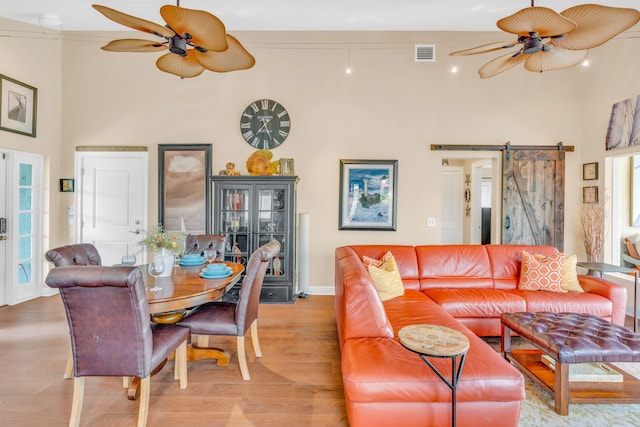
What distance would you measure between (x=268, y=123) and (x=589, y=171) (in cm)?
466

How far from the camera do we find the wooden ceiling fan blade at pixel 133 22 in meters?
2.05

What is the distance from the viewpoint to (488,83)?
460 cm

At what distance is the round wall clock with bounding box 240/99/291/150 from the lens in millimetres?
4617

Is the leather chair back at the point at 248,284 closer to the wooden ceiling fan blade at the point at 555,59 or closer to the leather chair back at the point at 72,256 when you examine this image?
the leather chair back at the point at 72,256

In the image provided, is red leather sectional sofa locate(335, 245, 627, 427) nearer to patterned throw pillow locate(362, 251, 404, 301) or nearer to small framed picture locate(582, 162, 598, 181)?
patterned throw pillow locate(362, 251, 404, 301)

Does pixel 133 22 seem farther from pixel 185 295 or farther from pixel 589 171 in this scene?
pixel 589 171

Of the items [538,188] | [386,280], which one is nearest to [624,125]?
[538,188]

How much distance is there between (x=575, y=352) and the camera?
1.93 metres

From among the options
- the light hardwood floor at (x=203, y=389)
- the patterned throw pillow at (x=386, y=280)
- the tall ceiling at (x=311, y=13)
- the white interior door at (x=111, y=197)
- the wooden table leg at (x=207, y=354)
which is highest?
the tall ceiling at (x=311, y=13)

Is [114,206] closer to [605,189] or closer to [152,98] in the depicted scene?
[152,98]

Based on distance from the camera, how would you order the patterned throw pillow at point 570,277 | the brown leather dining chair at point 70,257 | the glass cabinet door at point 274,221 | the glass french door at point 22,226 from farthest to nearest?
the glass cabinet door at point 274,221, the glass french door at point 22,226, the patterned throw pillow at point 570,277, the brown leather dining chair at point 70,257

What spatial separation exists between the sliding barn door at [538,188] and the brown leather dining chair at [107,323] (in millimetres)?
4809

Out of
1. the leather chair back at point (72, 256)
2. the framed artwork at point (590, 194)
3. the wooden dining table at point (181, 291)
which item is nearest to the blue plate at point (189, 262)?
the wooden dining table at point (181, 291)

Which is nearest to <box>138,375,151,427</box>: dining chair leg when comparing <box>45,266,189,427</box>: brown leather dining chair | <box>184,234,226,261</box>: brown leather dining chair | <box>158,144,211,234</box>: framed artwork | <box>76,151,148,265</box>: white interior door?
<box>45,266,189,427</box>: brown leather dining chair
